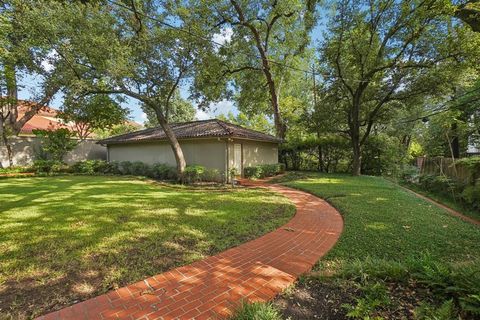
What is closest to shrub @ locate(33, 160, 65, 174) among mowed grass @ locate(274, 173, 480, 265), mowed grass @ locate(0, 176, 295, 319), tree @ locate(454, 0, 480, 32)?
mowed grass @ locate(0, 176, 295, 319)

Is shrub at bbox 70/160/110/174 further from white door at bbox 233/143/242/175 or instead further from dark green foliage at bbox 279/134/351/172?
dark green foliage at bbox 279/134/351/172

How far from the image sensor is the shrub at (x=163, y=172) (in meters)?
12.9

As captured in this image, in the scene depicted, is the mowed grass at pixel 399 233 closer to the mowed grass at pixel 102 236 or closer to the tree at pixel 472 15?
the mowed grass at pixel 102 236

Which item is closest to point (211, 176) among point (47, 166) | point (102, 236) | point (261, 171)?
point (261, 171)

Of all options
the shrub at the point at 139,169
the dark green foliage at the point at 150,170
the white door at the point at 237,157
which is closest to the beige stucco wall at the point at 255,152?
the white door at the point at 237,157

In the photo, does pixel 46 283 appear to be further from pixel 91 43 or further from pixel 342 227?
pixel 91 43

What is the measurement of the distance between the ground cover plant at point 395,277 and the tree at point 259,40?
10.3 metres

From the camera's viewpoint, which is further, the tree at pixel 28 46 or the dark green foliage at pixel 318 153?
the dark green foliage at pixel 318 153

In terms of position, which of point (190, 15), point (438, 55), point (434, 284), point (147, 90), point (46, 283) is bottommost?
point (46, 283)

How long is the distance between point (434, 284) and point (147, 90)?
11.8 metres

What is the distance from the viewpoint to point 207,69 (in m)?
11.7

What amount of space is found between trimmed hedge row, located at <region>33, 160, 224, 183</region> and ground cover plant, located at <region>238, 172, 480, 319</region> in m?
7.79

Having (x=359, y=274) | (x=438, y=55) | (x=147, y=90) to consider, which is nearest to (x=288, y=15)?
(x=438, y=55)

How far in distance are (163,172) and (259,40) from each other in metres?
10.6
